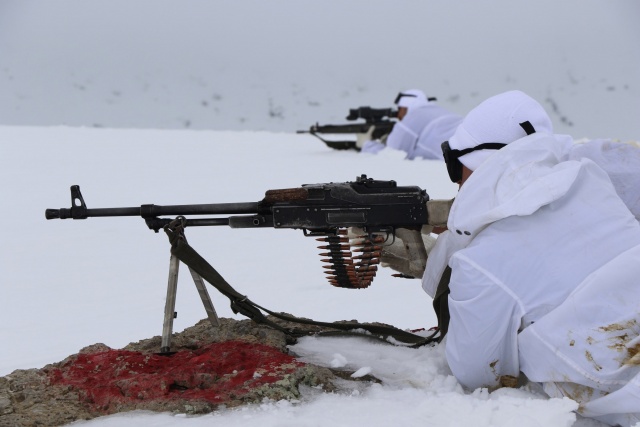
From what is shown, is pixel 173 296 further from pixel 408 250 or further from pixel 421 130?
pixel 421 130

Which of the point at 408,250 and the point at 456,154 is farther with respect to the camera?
the point at 408,250

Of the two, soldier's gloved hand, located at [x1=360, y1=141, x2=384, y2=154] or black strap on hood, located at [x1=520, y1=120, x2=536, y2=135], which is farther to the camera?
soldier's gloved hand, located at [x1=360, y1=141, x2=384, y2=154]

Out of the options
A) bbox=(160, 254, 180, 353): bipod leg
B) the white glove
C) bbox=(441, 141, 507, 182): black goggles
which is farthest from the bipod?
bbox=(441, 141, 507, 182): black goggles

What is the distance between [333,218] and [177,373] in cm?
94

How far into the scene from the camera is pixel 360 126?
14.6 metres

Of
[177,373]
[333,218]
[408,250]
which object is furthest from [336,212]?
[177,373]

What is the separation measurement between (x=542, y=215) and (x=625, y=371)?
59cm

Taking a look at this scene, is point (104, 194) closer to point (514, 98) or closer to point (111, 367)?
point (111, 367)

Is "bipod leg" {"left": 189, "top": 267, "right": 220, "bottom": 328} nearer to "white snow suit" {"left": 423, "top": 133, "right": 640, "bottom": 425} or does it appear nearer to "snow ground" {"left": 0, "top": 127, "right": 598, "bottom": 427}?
"snow ground" {"left": 0, "top": 127, "right": 598, "bottom": 427}

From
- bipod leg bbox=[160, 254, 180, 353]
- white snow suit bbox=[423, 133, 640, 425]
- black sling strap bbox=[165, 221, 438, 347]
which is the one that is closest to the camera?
white snow suit bbox=[423, 133, 640, 425]

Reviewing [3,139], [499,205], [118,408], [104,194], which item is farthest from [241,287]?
[3,139]

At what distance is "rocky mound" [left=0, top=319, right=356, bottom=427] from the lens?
10.2 feet

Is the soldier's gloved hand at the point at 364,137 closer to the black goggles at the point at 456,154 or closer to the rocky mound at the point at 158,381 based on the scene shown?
the rocky mound at the point at 158,381

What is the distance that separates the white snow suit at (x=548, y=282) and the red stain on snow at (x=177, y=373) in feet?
2.55
